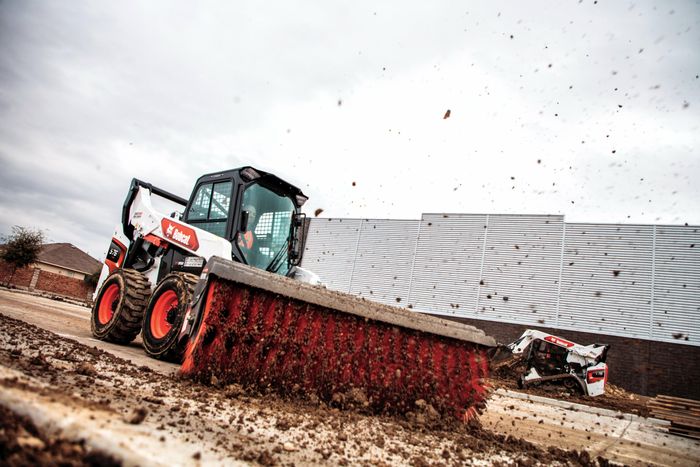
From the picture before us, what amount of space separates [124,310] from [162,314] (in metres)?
0.87

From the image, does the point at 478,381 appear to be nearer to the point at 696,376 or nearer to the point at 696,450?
the point at 696,450

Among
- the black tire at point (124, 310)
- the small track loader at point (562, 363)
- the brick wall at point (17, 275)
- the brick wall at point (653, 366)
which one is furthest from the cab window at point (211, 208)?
the brick wall at point (17, 275)

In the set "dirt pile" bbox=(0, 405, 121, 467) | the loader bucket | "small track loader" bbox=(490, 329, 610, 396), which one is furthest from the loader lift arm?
"small track loader" bbox=(490, 329, 610, 396)

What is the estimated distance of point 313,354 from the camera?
3289 millimetres

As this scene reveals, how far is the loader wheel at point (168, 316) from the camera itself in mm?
4516

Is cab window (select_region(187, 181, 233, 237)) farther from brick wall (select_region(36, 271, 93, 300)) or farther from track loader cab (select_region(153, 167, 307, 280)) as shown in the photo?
brick wall (select_region(36, 271, 93, 300))

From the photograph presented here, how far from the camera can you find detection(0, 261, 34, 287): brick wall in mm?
26656

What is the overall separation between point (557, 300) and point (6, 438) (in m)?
18.3

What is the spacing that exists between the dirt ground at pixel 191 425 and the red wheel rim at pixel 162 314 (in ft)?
2.07

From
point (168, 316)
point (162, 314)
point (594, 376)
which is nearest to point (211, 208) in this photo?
point (162, 314)

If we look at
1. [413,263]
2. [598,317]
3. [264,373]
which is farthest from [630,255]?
[264,373]

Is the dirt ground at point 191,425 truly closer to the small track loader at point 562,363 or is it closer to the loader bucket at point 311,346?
the loader bucket at point 311,346

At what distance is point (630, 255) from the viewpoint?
52.8 ft

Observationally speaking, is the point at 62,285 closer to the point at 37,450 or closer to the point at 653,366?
the point at 37,450
